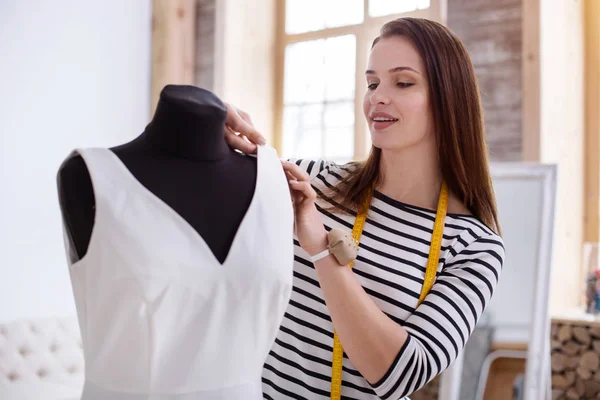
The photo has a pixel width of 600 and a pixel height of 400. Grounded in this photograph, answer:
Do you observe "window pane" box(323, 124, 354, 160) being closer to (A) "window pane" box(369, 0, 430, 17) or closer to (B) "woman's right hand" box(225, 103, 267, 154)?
(A) "window pane" box(369, 0, 430, 17)

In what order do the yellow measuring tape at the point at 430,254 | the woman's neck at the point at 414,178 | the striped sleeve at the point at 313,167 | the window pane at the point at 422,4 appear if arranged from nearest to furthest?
the yellow measuring tape at the point at 430,254
the woman's neck at the point at 414,178
the striped sleeve at the point at 313,167
the window pane at the point at 422,4

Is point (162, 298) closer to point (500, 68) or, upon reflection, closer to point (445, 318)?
point (445, 318)

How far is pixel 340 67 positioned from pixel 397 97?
9.36ft

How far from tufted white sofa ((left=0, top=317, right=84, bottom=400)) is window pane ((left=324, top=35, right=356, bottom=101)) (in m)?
2.28

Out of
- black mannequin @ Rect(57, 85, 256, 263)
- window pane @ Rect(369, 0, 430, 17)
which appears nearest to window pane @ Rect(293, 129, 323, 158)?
window pane @ Rect(369, 0, 430, 17)

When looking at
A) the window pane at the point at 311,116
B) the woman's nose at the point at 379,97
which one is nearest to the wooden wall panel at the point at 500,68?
the window pane at the point at 311,116

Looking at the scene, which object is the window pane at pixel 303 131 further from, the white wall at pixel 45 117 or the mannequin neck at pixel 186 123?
the mannequin neck at pixel 186 123

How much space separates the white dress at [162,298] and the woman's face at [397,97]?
54 centimetres

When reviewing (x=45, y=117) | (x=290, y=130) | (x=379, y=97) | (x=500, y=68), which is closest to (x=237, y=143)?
(x=379, y=97)

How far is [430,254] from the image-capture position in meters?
1.44

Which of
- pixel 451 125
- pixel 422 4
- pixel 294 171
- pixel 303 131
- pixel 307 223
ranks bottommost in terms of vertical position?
pixel 307 223

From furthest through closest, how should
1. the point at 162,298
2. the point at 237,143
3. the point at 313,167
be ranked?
the point at 313,167 < the point at 237,143 < the point at 162,298

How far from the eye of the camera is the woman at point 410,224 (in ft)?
4.33

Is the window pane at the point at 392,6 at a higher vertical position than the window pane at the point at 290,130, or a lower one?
higher
